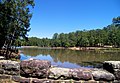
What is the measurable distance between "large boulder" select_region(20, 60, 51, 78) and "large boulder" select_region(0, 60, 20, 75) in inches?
4.1

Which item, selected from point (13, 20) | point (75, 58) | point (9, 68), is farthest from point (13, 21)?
point (9, 68)

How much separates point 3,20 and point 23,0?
16.1ft

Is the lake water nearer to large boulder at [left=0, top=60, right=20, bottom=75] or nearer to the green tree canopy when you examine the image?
the green tree canopy

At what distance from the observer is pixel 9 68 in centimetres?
500

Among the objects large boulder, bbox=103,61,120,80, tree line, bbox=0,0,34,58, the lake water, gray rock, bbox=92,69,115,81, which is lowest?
the lake water

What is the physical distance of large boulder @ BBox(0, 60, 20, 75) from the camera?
197 inches

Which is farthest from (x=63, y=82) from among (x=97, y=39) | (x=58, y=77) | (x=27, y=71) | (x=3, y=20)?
(x=97, y=39)

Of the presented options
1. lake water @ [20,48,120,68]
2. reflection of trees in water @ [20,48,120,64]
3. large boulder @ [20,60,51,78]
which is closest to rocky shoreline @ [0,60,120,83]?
large boulder @ [20,60,51,78]

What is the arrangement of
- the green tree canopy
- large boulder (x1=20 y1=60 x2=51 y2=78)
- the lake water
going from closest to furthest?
large boulder (x1=20 y1=60 x2=51 y2=78) → the lake water → the green tree canopy

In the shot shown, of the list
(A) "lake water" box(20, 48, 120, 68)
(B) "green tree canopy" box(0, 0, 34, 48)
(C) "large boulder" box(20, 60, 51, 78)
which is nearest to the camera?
(C) "large boulder" box(20, 60, 51, 78)

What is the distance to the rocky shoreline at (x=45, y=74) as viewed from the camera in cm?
494

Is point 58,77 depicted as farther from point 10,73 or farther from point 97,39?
point 97,39

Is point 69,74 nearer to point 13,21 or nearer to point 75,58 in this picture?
point 13,21

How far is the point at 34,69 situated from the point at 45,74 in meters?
0.29
